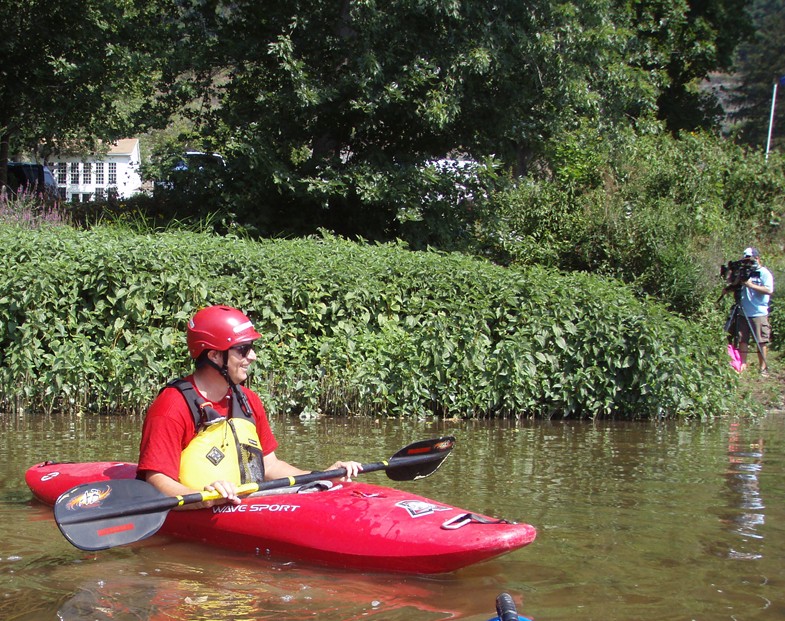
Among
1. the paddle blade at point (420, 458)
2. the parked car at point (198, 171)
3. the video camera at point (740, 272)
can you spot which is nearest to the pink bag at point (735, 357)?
the video camera at point (740, 272)

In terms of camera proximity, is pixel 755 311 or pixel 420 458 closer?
pixel 420 458

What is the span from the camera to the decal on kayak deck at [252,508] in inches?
212

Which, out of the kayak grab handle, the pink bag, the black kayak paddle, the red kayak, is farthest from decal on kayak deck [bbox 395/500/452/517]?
the pink bag

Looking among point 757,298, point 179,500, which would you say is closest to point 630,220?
point 757,298

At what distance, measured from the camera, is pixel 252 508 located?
542 cm

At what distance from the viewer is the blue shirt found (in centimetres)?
1267

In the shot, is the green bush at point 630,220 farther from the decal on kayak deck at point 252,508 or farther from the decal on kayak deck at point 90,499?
the decal on kayak deck at point 90,499

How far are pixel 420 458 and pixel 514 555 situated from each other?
1.11 m

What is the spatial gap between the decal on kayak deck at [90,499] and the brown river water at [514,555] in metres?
0.40

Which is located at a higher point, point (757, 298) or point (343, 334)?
point (757, 298)

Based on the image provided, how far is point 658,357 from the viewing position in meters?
9.75

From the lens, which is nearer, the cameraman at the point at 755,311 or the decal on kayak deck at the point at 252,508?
the decal on kayak deck at the point at 252,508

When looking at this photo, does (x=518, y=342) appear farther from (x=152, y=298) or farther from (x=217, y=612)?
(x=217, y=612)

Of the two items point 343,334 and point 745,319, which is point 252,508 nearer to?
point 343,334
